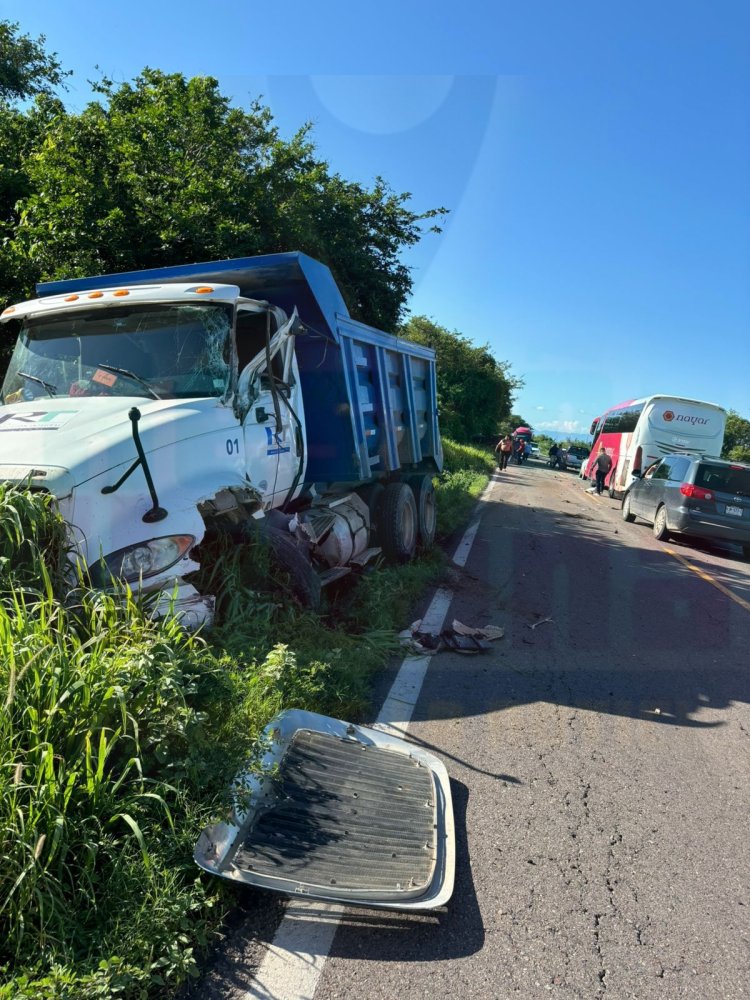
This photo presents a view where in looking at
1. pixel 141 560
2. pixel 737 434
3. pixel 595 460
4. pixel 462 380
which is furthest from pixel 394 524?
pixel 737 434

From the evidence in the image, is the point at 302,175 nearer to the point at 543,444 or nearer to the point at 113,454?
the point at 113,454

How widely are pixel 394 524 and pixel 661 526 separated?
299 inches

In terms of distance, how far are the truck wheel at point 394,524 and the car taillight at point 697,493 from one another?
6.67 metres

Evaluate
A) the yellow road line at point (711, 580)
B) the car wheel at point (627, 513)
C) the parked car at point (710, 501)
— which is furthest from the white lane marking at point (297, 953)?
the car wheel at point (627, 513)

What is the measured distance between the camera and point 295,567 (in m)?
5.25

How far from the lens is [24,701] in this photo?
2650mm

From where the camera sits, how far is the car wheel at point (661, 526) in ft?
42.8

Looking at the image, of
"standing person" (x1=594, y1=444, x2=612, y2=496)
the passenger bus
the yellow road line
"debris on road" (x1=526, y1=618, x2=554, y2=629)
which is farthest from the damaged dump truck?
"standing person" (x1=594, y1=444, x2=612, y2=496)

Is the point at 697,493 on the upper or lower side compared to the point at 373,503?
upper

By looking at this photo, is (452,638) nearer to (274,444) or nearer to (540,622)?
(540,622)

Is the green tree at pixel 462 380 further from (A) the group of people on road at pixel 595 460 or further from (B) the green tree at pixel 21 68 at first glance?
(B) the green tree at pixel 21 68

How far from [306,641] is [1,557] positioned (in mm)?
2199

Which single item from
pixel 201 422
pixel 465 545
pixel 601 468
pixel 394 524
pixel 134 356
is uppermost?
pixel 134 356

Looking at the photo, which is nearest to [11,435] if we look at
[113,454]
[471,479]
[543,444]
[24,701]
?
[113,454]
